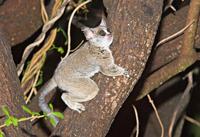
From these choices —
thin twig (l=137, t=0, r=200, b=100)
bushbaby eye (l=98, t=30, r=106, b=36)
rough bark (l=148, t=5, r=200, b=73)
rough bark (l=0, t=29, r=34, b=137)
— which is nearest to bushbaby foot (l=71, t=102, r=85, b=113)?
rough bark (l=0, t=29, r=34, b=137)

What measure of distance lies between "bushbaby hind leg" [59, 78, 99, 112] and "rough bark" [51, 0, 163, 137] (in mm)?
50

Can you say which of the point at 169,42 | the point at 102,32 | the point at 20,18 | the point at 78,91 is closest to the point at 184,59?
the point at 169,42

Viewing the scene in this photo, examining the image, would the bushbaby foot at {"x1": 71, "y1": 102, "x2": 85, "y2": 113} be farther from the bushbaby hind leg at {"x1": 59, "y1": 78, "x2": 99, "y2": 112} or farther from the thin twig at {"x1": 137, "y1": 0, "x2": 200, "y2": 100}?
the thin twig at {"x1": 137, "y1": 0, "x2": 200, "y2": 100}

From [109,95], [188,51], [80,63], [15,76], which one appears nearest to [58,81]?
[80,63]

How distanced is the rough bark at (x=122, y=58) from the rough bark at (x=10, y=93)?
0.49ft

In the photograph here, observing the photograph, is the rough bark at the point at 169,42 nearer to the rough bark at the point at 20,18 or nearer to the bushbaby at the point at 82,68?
the bushbaby at the point at 82,68

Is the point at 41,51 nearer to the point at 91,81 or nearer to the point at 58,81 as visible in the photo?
the point at 58,81

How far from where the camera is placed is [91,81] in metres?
2.18

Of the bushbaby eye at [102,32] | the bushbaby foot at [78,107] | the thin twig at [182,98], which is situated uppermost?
the bushbaby eye at [102,32]

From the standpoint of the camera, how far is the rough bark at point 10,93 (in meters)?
1.97

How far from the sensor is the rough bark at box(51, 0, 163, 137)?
191cm

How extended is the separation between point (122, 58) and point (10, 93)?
48 centimetres

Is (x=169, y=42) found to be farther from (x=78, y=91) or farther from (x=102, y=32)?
(x=78, y=91)

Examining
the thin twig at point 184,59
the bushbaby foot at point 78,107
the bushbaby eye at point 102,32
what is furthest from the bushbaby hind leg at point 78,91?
the thin twig at point 184,59
